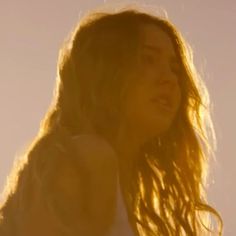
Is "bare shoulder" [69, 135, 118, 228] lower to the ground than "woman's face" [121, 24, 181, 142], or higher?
lower

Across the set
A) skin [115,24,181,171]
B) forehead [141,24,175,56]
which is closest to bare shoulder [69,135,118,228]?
skin [115,24,181,171]

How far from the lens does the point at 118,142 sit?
3.26 m

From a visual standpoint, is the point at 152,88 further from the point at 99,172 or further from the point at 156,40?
the point at 99,172

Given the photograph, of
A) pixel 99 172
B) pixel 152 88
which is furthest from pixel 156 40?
pixel 99 172

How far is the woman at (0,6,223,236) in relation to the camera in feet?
8.98

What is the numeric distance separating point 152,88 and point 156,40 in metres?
0.34

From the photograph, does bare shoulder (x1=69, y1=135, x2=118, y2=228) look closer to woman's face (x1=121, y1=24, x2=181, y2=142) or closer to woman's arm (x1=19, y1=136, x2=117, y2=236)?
→ woman's arm (x1=19, y1=136, x2=117, y2=236)

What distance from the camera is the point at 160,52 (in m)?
3.58

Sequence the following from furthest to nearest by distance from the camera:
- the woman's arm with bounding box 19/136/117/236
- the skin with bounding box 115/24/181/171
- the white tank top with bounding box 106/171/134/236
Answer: the skin with bounding box 115/24/181/171, the white tank top with bounding box 106/171/134/236, the woman's arm with bounding box 19/136/117/236

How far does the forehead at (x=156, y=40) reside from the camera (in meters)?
3.56

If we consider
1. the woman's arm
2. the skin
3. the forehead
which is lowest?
the woman's arm

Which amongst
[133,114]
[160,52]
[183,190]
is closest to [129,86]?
[133,114]

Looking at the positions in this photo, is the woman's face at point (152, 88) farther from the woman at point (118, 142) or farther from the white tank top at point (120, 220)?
the white tank top at point (120, 220)

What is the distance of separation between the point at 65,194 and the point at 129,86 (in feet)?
2.81
